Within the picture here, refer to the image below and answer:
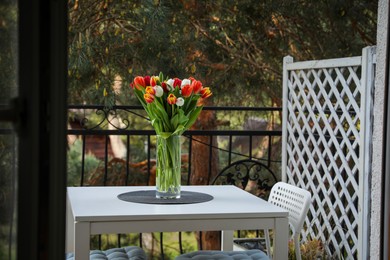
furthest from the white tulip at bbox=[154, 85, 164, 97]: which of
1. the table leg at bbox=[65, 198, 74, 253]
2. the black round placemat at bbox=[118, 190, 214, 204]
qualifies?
the table leg at bbox=[65, 198, 74, 253]

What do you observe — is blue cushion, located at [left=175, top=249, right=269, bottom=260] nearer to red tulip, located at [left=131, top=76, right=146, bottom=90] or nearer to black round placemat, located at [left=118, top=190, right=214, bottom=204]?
black round placemat, located at [left=118, top=190, right=214, bottom=204]

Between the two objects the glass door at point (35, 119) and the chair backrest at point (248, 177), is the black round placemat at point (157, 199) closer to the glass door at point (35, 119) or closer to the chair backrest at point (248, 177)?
the chair backrest at point (248, 177)

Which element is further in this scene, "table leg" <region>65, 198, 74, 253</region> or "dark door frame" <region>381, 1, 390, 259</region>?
"table leg" <region>65, 198, 74, 253</region>

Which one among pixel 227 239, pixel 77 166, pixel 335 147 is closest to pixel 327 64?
pixel 335 147

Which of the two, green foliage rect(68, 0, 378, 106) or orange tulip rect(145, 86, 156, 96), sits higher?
green foliage rect(68, 0, 378, 106)

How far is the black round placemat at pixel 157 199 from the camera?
2.59 metres

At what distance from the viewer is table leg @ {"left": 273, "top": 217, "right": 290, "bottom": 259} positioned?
7.95ft

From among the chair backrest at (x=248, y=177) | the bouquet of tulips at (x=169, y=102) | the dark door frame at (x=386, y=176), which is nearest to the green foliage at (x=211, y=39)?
the chair backrest at (x=248, y=177)

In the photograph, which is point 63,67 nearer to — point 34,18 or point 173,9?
point 34,18

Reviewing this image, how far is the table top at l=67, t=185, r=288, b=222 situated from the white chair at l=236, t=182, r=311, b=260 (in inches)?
Result: 7.4

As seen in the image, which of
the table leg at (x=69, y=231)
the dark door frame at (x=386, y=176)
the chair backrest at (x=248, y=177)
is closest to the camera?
the dark door frame at (x=386, y=176)

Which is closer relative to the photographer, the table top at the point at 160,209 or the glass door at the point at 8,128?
the glass door at the point at 8,128

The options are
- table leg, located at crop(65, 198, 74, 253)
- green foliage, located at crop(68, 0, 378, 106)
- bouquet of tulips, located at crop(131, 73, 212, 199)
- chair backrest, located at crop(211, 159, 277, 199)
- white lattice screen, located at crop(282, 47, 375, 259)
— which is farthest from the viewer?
green foliage, located at crop(68, 0, 378, 106)

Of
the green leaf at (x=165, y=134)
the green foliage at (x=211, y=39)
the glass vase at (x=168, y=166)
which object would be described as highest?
the green foliage at (x=211, y=39)
